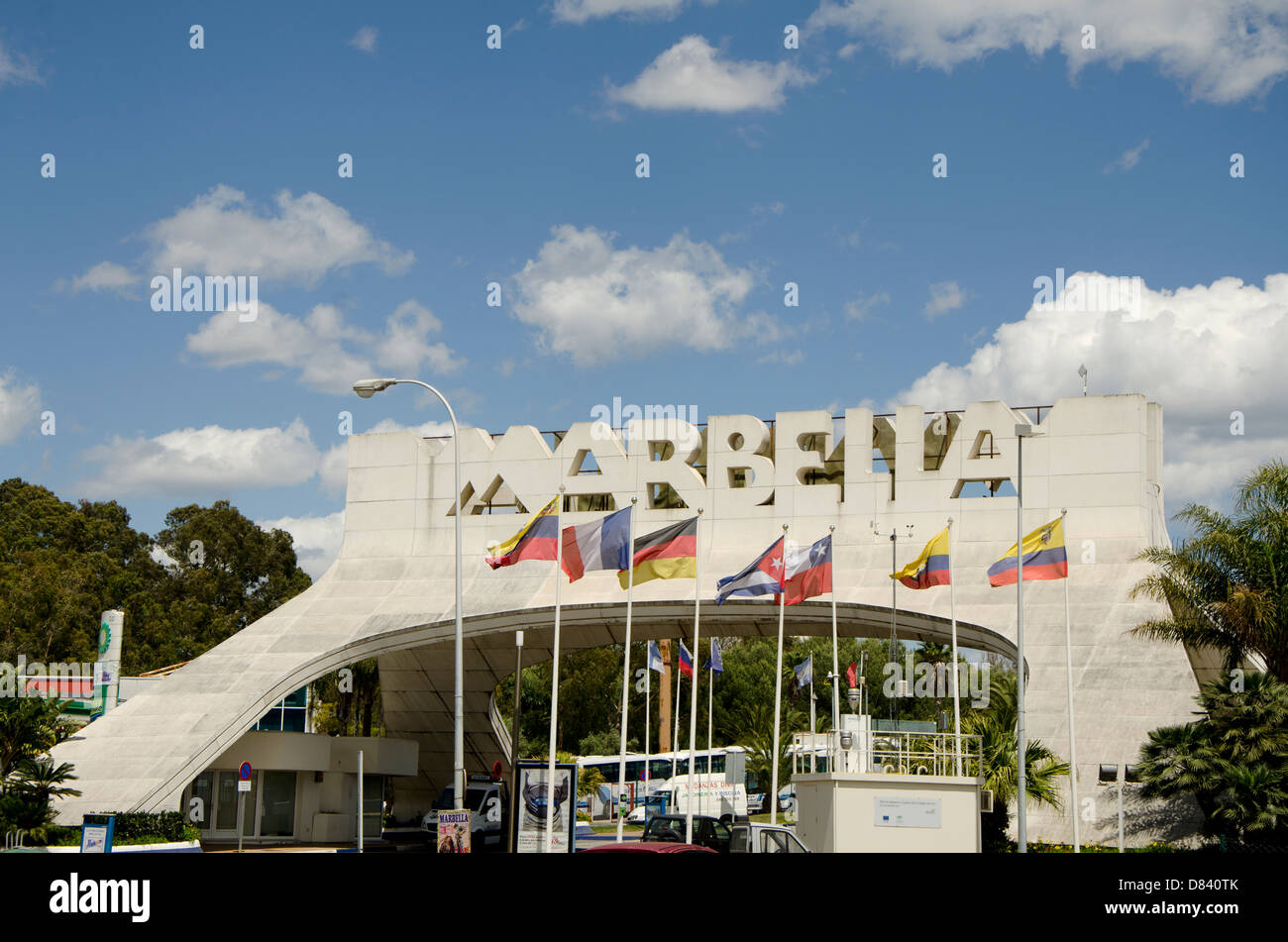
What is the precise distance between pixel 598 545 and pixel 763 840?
853cm

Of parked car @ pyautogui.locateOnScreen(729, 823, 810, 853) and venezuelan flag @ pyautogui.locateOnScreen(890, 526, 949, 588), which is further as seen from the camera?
venezuelan flag @ pyautogui.locateOnScreen(890, 526, 949, 588)

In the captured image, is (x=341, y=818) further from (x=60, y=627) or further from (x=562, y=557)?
(x=60, y=627)

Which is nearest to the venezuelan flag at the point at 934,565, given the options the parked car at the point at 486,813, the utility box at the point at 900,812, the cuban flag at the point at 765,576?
the cuban flag at the point at 765,576

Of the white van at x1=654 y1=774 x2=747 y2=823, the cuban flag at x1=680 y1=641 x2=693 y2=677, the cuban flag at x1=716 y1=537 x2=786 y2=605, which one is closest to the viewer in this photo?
the cuban flag at x1=716 y1=537 x2=786 y2=605

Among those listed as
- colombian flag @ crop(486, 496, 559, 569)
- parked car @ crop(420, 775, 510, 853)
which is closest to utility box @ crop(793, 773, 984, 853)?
colombian flag @ crop(486, 496, 559, 569)

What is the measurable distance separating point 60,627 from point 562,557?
54.4 meters

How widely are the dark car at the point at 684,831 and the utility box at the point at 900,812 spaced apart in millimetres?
2449

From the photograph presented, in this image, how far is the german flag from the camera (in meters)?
31.3

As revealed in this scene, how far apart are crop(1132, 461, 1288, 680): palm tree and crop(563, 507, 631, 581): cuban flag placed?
1427 cm

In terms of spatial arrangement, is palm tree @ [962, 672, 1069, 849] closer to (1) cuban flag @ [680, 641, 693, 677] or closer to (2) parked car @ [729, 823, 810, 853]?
(2) parked car @ [729, 823, 810, 853]

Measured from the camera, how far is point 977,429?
44219mm

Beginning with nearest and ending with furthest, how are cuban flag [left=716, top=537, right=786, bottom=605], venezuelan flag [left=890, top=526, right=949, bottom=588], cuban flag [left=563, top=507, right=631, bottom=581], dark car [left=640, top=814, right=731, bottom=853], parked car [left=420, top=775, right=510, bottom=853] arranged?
dark car [left=640, top=814, right=731, bottom=853]
cuban flag [left=563, top=507, right=631, bottom=581]
cuban flag [left=716, top=537, right=786, bottom=605]
venezuelan flag [left=890, top=526, right=949, bottom=588]
parked car [left=420, top=775, right=510, bottom=853]

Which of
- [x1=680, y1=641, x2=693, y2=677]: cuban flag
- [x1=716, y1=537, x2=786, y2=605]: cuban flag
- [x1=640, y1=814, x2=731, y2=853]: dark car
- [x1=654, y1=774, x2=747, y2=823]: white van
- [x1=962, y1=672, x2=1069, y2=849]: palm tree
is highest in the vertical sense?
[x1=716, y1=537, x2=786, y2=605]: cuban flag
